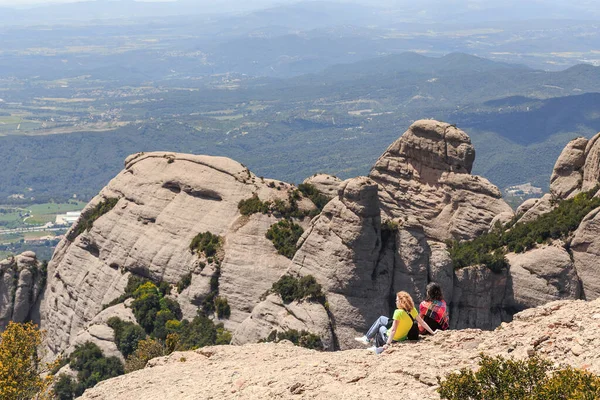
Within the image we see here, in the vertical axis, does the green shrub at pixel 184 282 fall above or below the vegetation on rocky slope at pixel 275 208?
below

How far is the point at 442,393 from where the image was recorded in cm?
1986

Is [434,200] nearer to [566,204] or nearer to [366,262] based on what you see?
[566,204]

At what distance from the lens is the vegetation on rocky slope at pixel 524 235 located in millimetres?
50938

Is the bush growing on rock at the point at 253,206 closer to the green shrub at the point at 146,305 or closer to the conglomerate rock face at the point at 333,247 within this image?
the conglomerate rock face at the point at 333,247

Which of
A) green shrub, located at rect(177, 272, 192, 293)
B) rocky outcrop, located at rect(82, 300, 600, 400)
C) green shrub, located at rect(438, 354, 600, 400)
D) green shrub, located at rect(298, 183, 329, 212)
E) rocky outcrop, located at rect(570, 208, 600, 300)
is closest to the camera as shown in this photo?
green shrub, located at rect(438, 354, 600, 400)

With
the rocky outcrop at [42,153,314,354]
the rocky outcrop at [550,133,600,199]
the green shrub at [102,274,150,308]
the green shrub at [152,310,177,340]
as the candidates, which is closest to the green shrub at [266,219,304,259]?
the rocky outcrop at [42,153,314,354]

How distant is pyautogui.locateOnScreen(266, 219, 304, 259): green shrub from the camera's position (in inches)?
2232

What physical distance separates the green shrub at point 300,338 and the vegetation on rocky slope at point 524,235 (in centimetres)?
1158

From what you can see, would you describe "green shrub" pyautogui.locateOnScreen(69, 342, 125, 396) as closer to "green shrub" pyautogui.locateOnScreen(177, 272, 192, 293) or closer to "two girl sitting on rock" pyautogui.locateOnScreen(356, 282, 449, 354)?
"green shrub" pyautogui.locateOnScreen(177, 272, 192, 293)

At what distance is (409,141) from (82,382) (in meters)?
30.8

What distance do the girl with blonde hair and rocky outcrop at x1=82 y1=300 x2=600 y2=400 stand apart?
1.21 feet

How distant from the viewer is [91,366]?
5259cm

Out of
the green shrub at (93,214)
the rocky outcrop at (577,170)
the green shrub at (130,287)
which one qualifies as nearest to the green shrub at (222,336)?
the green shrub at (130,287)

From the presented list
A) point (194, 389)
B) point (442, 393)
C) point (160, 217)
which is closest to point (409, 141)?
point (160, 217)
